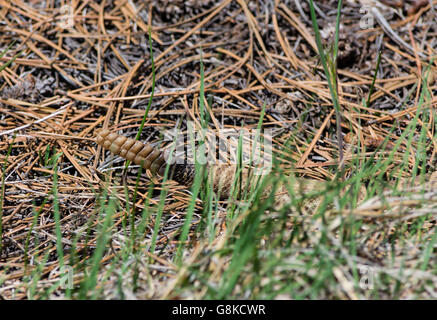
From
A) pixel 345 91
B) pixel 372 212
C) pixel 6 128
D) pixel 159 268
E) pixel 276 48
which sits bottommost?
pixel 159 268

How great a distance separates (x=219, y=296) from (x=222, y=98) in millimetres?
1557

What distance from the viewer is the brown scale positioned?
2107 millimetres

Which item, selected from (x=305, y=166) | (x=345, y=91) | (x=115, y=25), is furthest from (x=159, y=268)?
(x=115, y=25)

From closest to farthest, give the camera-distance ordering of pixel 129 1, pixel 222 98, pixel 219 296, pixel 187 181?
1. pixel 219 296
2. pixel 187 181
3. pixel 222 98
4. pixel 129 1

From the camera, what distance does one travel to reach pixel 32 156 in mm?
2375

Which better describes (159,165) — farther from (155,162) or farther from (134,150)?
(134,150)

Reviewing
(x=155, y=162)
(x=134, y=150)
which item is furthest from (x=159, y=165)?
(x=134, y=150)

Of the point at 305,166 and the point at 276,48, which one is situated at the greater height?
the point at 276,48

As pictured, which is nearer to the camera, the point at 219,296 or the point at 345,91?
the point at 219,296

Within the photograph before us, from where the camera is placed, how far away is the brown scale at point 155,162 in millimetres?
2107

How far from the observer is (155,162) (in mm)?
2174
